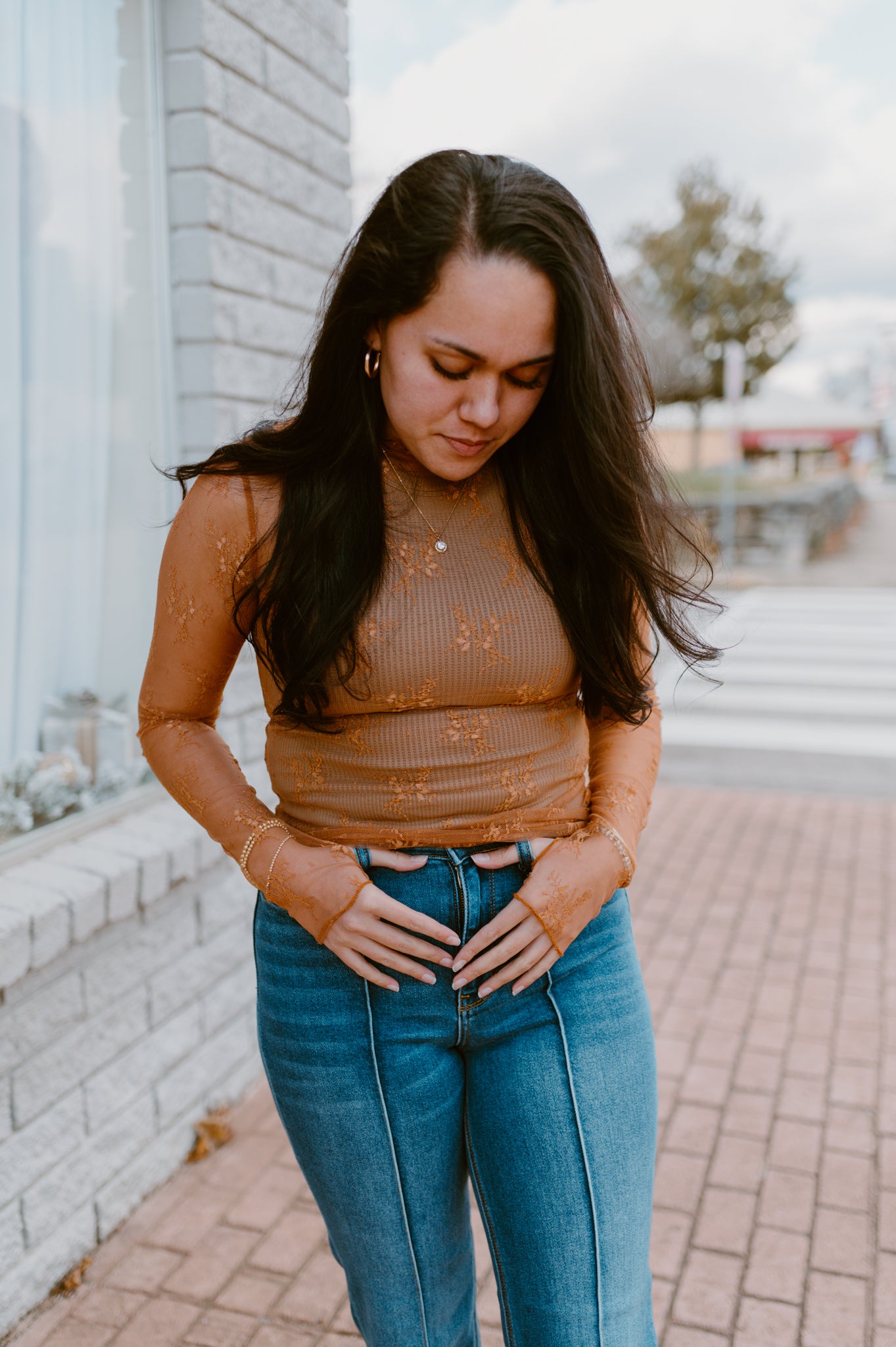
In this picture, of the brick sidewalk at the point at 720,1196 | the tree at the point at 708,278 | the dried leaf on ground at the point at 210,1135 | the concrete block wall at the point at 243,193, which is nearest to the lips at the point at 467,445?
the concrete block wall at the point at 243,193

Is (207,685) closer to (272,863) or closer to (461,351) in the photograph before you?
(272,863)

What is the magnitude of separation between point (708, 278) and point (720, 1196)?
79.7 ft

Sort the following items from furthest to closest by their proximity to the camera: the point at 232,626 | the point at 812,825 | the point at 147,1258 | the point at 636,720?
the point at 812,825 → the point at 147,1258 → the point at 636,720 → the point at 232,626

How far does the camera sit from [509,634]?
1.45 metres

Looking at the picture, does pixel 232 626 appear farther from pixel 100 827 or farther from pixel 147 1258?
pixel 147 1258

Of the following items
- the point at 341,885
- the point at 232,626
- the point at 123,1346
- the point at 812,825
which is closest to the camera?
the point at 341,885

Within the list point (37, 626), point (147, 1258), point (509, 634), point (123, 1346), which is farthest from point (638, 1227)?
point (37, 626)

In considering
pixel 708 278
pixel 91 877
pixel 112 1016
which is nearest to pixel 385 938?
pixel 91 877

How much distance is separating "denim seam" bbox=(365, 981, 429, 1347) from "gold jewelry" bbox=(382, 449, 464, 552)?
1.85 feet

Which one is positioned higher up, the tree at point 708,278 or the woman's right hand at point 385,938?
the tree at point 708,278

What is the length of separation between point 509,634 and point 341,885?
0.38 metres

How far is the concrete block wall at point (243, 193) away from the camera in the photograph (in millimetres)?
2727

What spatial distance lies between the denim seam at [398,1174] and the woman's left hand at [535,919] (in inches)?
4.7

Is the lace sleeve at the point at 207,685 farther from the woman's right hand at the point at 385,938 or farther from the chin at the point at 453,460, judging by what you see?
the chin at the point at 453,460
